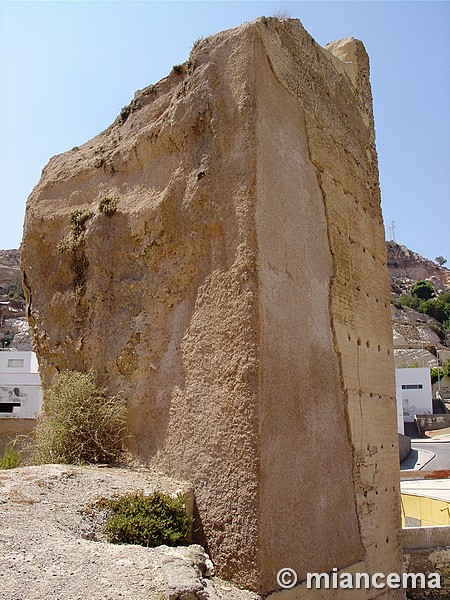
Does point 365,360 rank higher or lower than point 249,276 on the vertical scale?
lower

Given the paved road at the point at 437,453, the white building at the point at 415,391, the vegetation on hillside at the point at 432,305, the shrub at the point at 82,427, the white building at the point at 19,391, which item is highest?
the vegetation on hillside at the point at 432,305

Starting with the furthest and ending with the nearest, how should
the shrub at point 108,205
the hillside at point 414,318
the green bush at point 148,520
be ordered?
the hillside at point 414,318
the shrub at point 108,205
the green bush at point 148,520

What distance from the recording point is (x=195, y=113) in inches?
216

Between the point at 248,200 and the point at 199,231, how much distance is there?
Answer: 60 cm

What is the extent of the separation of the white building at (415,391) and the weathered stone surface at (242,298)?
30.1 metres

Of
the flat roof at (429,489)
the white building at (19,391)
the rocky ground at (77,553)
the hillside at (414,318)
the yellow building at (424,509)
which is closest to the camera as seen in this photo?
the rocky ground at (77,553)

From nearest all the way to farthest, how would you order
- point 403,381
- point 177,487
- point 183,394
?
1. point 177,487
2. point 183,394
3. point 403,381

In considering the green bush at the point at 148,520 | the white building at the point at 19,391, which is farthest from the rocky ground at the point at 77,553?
the white building at the point at 19,391

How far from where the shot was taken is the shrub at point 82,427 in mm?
5297

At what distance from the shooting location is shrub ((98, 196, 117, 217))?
6105mm

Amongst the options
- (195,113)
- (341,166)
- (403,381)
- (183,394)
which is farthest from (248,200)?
(403,381)

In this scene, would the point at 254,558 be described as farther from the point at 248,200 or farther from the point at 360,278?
the point at 360,278

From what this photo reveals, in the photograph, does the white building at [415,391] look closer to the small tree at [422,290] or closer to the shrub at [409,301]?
the shrub at [409,301]

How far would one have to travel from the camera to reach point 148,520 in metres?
4.17
